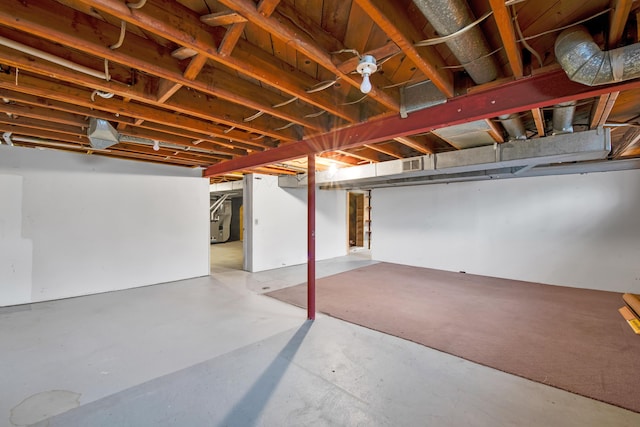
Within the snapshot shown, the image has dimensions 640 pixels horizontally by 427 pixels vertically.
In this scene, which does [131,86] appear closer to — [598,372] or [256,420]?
[256,420]

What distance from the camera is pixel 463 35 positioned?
1.42 metres

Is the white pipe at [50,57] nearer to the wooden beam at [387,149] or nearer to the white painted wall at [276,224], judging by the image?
the wooden beam at [387,149]

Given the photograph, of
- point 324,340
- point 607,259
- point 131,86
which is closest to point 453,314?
point 324,340

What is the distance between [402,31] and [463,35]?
34 centimetres

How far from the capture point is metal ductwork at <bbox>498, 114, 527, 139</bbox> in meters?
2.63

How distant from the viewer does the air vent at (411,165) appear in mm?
4188

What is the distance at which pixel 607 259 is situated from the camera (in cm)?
452

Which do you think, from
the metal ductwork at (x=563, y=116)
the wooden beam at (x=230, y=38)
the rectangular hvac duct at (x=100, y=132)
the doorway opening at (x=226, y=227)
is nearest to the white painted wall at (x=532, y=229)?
the metal ductwork at (x=563, y=116)

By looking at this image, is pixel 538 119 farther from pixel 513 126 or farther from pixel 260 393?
pixel 260 393

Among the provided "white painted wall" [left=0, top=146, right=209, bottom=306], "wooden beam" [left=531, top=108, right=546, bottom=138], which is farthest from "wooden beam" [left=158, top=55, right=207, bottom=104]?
"white painted wall" [left=0, top=146, right=209, bottom=306]

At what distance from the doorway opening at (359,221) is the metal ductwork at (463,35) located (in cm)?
745

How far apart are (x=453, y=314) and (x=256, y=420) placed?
271 cm

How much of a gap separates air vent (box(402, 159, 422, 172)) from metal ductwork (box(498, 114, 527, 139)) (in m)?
1.20

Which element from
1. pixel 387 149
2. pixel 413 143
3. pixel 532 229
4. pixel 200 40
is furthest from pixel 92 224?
pixel 532 229
